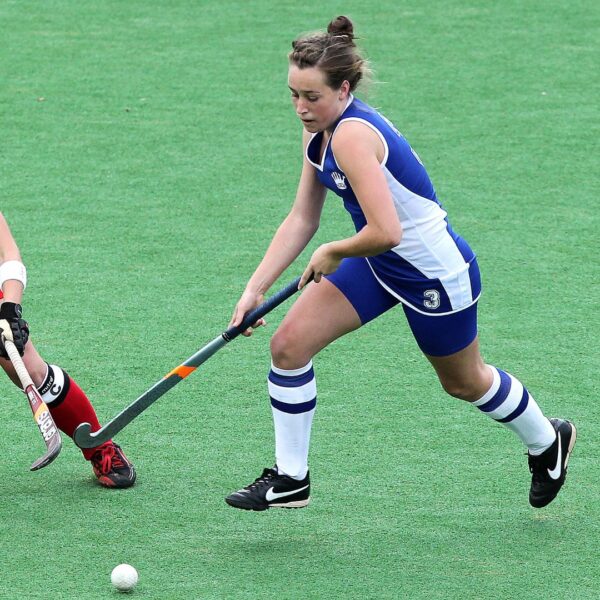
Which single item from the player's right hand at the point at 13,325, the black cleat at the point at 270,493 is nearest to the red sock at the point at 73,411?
the player's right hand at the point at 13,325

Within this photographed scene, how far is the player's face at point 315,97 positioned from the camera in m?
3.94

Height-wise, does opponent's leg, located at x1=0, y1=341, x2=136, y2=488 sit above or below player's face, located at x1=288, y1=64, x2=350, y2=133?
below

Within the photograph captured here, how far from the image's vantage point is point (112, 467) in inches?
184

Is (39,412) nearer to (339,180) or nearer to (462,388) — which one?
(339,180)

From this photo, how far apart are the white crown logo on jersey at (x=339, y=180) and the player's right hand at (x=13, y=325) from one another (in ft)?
3.68

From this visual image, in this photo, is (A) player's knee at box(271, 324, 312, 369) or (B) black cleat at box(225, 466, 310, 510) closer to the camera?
(A) player's knee at box(271, 324, 312, 369)

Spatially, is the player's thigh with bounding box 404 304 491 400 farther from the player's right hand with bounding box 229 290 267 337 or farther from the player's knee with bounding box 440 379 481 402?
the player's right hand with bounding box 229 290 267 337

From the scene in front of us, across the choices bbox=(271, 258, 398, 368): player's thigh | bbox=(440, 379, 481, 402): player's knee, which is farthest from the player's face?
bbox=(440, 379, 481, 402): player's knee

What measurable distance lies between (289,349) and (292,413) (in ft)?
0.73

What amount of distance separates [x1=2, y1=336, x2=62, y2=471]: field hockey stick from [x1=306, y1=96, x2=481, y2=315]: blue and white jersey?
3.76 feet

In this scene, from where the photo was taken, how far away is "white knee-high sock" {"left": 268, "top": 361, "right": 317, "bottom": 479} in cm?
430

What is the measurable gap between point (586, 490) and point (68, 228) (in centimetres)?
342

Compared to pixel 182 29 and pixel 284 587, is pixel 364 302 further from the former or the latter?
pixel 182 29

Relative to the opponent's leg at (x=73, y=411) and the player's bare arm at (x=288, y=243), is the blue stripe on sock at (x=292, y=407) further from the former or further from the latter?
the opponent's leg at (x=73, y=411)
